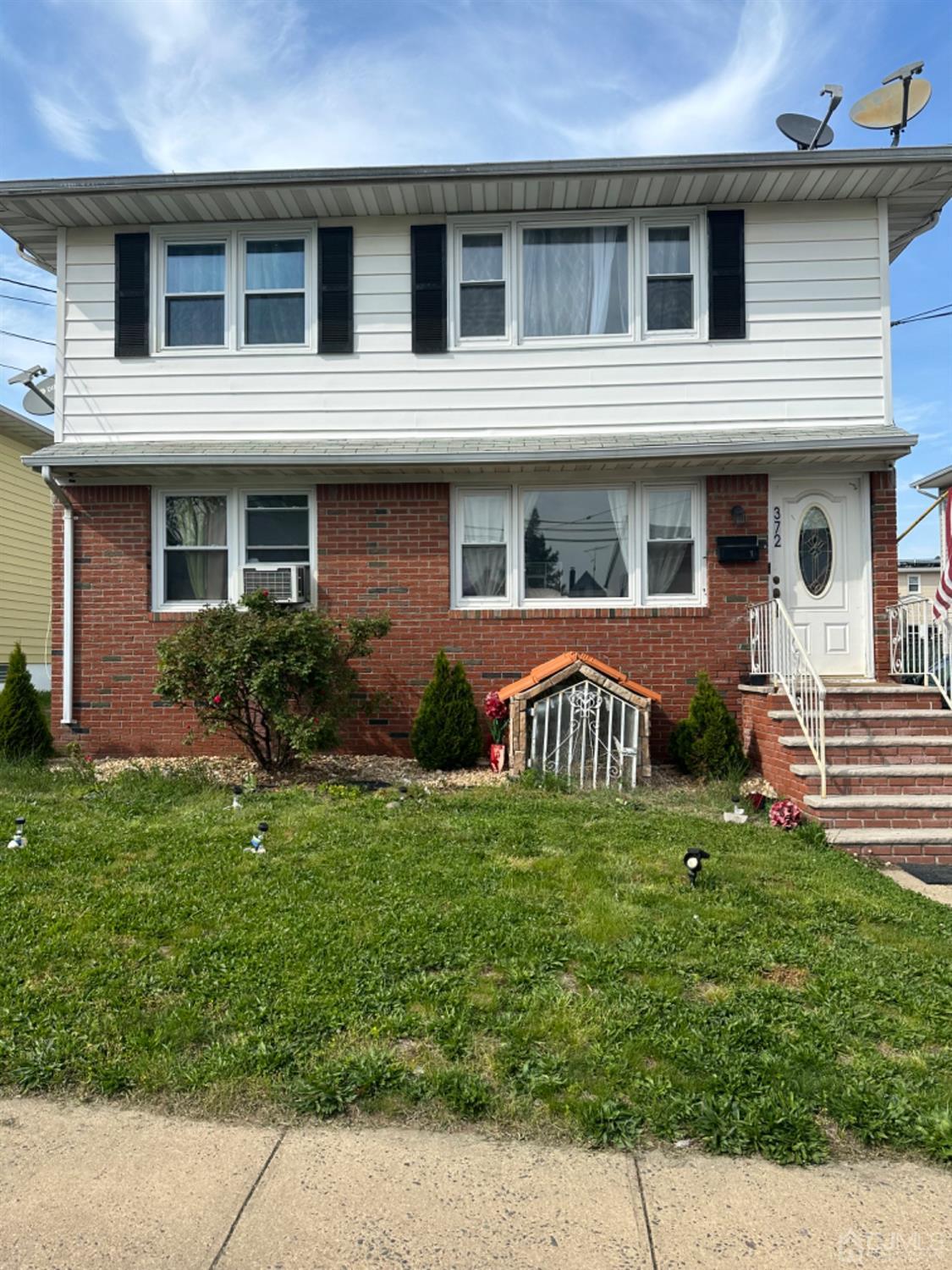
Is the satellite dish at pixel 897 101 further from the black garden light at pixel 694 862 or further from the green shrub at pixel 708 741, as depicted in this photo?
the black garden light at pixel 694 862

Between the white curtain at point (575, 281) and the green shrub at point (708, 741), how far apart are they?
4.28 meters

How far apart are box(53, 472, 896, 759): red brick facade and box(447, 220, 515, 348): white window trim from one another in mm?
1744

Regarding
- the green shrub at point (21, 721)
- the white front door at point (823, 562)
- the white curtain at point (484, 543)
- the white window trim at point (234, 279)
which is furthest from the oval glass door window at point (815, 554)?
the green shrub at point (21, 721)

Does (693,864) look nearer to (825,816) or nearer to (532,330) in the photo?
(825,816)

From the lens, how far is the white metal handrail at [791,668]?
6590 millimetres

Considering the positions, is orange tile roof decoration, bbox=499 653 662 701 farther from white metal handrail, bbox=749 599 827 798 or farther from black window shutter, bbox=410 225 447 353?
black window shutter, bbox=410 225 447 353

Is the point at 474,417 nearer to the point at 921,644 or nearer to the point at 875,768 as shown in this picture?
the point at 921,644

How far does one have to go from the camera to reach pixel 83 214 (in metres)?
9.03

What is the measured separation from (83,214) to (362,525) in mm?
4646

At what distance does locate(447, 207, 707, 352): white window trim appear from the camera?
29.7 feet

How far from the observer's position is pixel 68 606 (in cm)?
908

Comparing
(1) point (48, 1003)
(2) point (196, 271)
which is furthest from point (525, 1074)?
(2) point (196, 271)

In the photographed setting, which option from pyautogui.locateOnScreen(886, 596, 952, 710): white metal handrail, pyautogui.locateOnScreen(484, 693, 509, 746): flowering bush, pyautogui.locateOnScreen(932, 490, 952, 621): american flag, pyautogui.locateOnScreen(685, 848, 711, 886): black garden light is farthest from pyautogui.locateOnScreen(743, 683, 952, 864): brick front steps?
pyautogui.locateOnScreen(484, 693, 509, 746): flowering bush

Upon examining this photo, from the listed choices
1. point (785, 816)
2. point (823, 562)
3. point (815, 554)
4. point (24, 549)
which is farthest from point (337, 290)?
point (24, 549)
